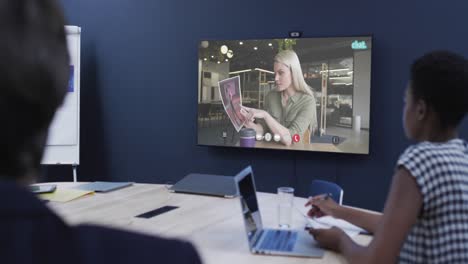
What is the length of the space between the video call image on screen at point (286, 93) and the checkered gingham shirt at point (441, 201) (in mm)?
2269

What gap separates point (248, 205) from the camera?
1.67m

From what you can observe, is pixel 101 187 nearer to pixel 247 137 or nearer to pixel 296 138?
pixel 247 137

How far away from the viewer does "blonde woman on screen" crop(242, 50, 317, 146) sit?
3557 mm

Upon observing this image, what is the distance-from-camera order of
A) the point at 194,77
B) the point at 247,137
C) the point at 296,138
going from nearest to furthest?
the point at 296,138, the point at 247,137, the point at 194,77

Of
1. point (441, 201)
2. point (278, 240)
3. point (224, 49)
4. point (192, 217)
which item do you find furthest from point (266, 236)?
point (224, 49)

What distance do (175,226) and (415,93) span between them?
43.4 inches

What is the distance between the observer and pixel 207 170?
4.06m

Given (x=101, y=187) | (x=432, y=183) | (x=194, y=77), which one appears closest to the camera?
(x=432, y=183)

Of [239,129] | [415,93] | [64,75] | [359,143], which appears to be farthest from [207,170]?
[64,75]

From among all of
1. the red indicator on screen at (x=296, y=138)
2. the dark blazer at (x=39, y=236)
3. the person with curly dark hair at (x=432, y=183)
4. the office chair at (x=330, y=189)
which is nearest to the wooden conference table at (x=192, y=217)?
the office chair at (x=330, y=189)

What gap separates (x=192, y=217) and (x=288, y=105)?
6.19 ft

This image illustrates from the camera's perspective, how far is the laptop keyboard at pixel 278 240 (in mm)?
1525

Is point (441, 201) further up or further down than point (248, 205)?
further up

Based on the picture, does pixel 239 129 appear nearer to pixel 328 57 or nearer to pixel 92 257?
pixel 328 57
